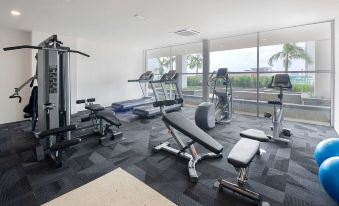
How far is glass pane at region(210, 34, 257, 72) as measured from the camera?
581 cm

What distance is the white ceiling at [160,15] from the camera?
11.2 feet

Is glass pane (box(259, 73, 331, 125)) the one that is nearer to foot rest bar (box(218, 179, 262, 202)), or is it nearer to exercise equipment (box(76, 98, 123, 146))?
foot rest bar (box(218, 179, 262, 202))

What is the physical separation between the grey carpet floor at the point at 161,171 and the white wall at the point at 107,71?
10.7ft

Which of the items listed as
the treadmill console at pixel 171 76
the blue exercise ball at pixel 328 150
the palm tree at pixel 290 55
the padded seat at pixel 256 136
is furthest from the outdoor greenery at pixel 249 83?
the padded seat at pixel 256 136

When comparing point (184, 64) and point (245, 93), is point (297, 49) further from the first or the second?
point (184, 64)

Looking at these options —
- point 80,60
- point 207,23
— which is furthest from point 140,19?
point 80,60

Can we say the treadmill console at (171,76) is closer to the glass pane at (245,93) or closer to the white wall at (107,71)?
the glass pane at (245,93)

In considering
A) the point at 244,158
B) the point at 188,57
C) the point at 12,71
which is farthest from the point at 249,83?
the point at 12,71

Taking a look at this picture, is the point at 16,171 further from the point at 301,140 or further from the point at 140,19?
the point at 301,140

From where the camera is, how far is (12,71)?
16.1 ft

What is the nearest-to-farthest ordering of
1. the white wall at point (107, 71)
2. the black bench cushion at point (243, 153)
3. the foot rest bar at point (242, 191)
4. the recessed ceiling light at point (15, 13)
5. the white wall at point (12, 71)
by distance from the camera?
the black bench cushion at point (243, 153) < the foot rest bar at point (242, 191) < the recessed ceiling light at point (15, 13) < the white wall at point (12, 71) < the white wall at point (107, 71)

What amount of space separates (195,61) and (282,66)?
3.04m

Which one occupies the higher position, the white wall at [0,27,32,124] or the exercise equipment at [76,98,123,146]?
the white wall at [0,27,32,124]

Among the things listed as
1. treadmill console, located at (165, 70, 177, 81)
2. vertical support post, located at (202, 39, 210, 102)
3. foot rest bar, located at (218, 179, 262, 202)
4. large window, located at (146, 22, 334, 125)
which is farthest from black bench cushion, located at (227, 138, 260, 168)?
vertical support post, located at (202, 39, 210, 102)
